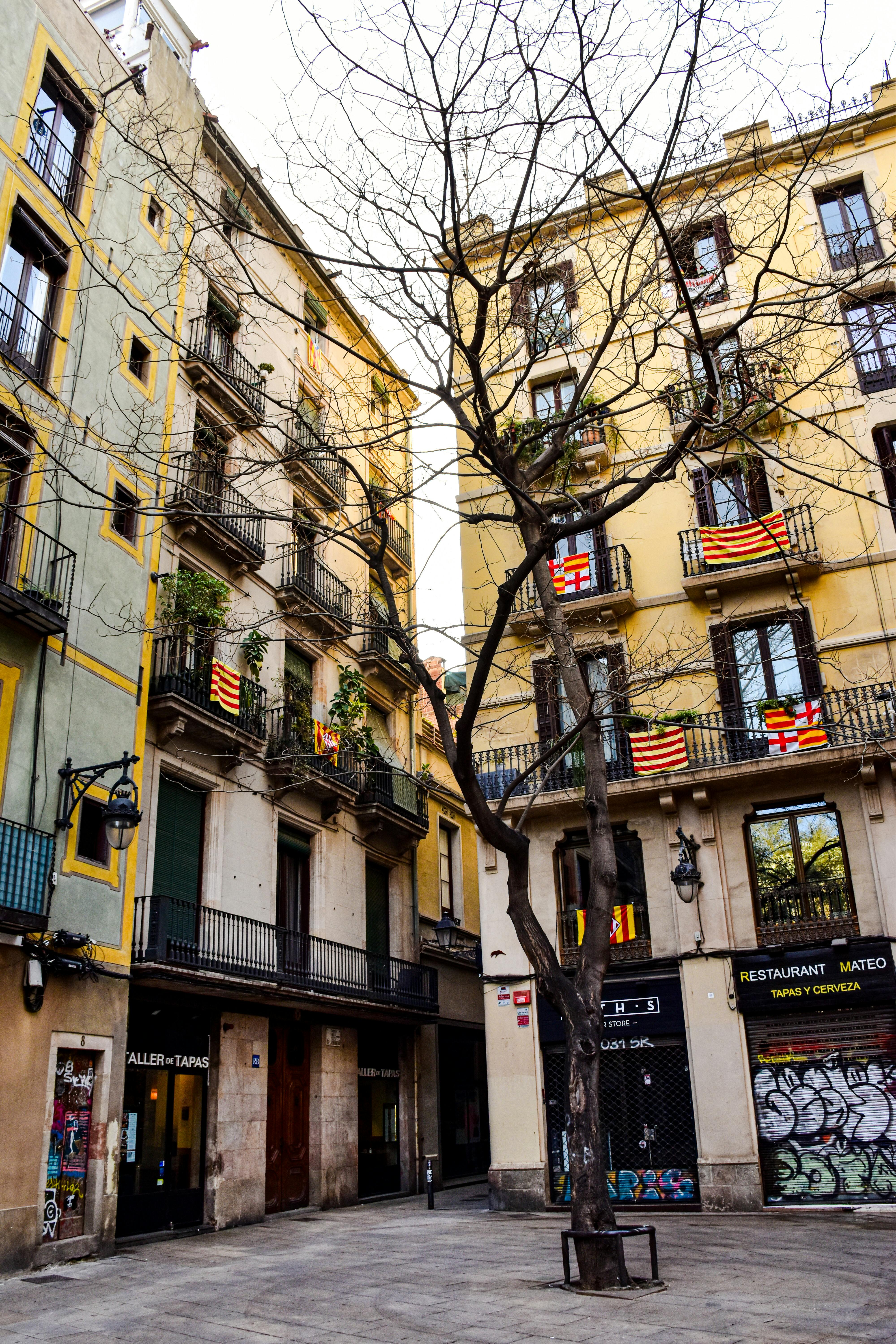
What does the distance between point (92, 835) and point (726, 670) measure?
37.0ft

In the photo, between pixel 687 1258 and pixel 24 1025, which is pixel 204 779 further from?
pixel 687 1258

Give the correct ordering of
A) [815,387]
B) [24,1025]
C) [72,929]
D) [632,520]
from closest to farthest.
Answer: [815,387]
[24,1025]
[72,929]
[632,520]

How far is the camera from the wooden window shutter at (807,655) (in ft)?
59.5

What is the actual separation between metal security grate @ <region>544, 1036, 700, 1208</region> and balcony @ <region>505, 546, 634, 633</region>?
786 centimetres

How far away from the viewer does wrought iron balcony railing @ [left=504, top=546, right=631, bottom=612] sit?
65.6 ft

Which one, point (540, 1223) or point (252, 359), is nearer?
point (540, 1223)

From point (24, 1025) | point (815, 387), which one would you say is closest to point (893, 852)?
point (815, 387)

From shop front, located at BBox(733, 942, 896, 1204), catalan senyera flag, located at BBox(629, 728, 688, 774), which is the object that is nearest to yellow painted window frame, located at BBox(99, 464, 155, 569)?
catalan senyera flag, located at BBox(629, 728, 688, 774)

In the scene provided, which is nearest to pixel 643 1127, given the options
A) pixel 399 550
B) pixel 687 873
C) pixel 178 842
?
pixel 687 873

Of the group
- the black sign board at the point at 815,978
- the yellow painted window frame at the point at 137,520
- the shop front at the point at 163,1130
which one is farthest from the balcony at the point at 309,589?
the black sign board at the point at 815,978

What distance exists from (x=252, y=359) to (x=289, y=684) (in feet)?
24.0

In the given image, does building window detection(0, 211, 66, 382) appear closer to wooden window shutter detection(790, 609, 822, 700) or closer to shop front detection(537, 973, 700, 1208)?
wooden window shutter detection(790, 609, 822, 700)

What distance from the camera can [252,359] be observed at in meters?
22.3

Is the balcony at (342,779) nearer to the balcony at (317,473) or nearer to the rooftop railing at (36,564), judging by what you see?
the rooftop railing at (36,564)
